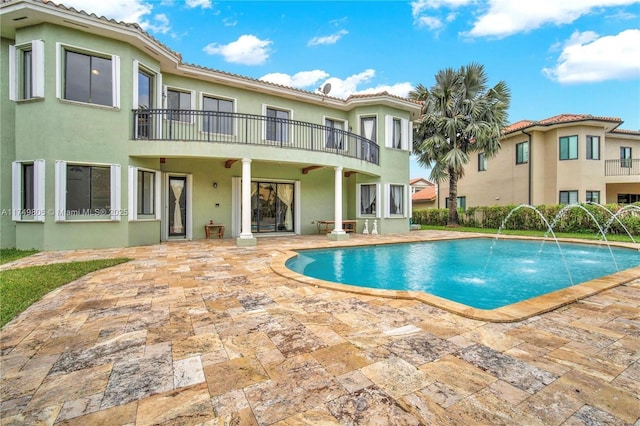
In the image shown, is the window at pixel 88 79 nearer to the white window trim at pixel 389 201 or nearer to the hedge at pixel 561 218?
the white window trim at pixel 389 201

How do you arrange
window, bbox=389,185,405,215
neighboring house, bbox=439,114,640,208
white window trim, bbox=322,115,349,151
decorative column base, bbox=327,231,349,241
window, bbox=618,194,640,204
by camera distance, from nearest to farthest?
decorative column base, bbox=327,231,349,241, white window trim, bbox=322,115,349,151, window, bbox=389,185,405,215, neighboring house, bbox=439,114,640,208, window, bbox=618,194,640,204

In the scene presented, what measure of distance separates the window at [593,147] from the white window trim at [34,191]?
25.4m

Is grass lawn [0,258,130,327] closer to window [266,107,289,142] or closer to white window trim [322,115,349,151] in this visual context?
window [266,107,289,142]

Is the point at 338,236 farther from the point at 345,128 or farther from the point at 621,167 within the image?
the point at 621,167

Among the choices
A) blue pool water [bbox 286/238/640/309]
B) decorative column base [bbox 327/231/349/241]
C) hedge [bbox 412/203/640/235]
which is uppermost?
hedge [bbox 412/203/640/235]

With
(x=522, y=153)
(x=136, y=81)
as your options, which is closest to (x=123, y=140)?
(x=136, y=81)

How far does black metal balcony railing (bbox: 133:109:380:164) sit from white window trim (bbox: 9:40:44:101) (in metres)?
2.33

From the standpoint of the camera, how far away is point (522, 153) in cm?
1877

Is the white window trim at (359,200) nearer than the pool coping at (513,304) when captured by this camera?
No

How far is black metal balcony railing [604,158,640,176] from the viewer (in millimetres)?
17828

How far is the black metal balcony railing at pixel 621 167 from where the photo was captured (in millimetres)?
17828

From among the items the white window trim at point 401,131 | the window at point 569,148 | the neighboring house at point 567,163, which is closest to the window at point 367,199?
the white window trim at point 401,131

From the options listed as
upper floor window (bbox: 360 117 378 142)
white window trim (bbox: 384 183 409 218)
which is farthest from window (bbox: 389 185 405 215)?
upper floor window (bbox: 360 117 378 142)

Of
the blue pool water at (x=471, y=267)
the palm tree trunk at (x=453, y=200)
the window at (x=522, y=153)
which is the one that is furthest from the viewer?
the window at (x=522, y=153)
